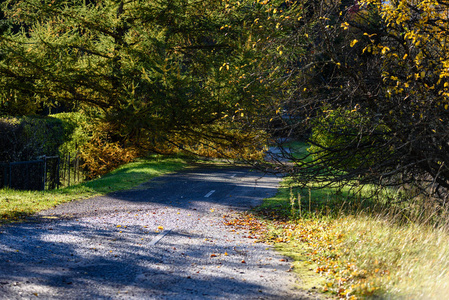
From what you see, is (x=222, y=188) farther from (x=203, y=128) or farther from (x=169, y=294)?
(x=169, y=294)

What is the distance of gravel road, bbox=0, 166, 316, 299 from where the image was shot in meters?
5.05

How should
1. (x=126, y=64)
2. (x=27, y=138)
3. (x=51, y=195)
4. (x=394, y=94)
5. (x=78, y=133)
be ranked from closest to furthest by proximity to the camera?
1. (x=394, y=94)
2. (x=51, y=195)
3. (x=27, y=138)
4. (x=126, y=64)
5. (x=78, y=133)

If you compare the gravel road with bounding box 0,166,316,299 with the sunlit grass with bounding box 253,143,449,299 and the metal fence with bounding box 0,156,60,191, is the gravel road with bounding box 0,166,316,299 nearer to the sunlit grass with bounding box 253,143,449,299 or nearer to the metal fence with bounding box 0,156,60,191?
the sunlit grass with bounding box 253,143,449,299

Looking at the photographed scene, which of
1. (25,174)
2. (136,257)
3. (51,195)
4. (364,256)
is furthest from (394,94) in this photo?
(25,174)

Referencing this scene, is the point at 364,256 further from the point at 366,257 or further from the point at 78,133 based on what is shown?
the point at 78,133

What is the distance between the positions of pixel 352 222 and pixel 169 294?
413 centimetres

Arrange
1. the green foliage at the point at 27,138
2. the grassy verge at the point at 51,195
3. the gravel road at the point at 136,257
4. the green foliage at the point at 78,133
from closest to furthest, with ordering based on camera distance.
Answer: the gravel road at the point at 136,257, the grassy verge at the point at 51,195, the green foliage at the point at 27,138, the green foliage at the point at 78,133

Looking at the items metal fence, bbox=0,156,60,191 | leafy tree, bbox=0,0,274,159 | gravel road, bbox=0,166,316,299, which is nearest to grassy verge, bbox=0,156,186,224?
gravel road, bbox=0,166,316,299

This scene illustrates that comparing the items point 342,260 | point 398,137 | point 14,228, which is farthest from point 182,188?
A: point 342,260

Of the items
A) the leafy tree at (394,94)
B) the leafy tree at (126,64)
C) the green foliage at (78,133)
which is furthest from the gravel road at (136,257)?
the green foliage at (78,133)

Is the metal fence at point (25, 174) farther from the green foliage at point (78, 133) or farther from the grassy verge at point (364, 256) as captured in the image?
the grassy verge at point (364, 256)

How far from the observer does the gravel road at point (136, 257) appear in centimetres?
505

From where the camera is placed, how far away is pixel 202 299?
4855 millimetres

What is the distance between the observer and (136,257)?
21.2 ft
